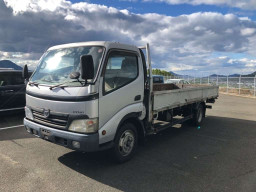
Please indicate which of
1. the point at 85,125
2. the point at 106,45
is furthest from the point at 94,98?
the point at 106,45

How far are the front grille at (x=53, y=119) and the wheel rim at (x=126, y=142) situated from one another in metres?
1.13

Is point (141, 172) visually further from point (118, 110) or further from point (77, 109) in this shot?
point (77, 109)

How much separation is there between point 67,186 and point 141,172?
1.31 metres

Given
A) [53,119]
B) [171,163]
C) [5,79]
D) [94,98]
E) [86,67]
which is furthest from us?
[5,79]

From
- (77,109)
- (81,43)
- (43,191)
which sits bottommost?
(43,191)

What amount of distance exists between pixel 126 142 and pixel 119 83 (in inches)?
46.4

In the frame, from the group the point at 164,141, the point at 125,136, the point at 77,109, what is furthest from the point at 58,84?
the point at 164,141

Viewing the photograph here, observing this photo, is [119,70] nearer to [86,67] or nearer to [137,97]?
[137,97]

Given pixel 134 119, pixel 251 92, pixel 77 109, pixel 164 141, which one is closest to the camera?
pixel 77 109

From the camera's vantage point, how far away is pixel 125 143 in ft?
14.5

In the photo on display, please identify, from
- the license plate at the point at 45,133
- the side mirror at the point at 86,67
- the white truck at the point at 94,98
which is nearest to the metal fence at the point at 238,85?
the white truck at the point at 94,98

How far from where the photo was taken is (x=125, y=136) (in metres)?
4.39

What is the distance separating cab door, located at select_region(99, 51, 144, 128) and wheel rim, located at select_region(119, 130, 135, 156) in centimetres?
57

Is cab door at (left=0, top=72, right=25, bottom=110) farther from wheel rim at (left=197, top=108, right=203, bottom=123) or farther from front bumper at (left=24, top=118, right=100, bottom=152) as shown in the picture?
wheel rim at (left=197, top=108, right=203, bottom=123)
